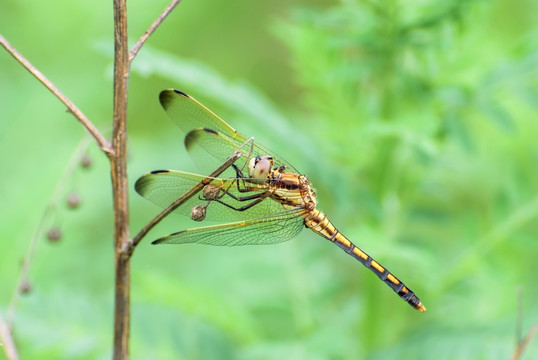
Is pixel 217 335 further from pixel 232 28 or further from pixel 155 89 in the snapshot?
pixel 232 28

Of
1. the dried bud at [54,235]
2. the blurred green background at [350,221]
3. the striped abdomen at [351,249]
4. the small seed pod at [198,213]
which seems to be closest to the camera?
the small seed pod at [198,213]

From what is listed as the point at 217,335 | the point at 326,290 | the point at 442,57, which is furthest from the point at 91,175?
the point at 442,57

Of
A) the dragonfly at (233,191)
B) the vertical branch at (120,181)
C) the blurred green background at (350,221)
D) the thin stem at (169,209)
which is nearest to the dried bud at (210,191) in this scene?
the dragonfly at (233,191)

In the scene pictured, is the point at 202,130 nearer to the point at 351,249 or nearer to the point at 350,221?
the point at 351,249

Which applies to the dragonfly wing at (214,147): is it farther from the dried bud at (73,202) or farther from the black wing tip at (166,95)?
the dried bud at (73,202)

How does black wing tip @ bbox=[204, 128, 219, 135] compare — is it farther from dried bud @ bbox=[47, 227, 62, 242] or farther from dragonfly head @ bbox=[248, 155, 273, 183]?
dried bud @ bbox=[47, 227, 62, 242]

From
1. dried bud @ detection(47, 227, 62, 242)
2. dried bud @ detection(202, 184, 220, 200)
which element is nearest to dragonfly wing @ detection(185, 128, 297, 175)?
dried bud @ detection(202, 184, 220, 200)

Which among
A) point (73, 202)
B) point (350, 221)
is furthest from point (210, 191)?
point (350, 221)
